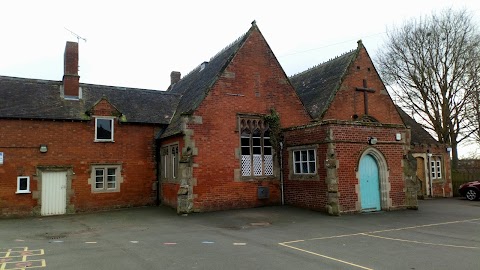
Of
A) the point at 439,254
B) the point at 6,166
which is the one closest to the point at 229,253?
the point at 439,254

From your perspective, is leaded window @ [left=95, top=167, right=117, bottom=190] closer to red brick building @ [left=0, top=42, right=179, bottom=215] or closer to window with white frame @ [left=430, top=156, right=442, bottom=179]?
red brick building @ [left=0, top=42, right=179, bottom=215]

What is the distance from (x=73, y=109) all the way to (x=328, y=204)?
1340 centimetres

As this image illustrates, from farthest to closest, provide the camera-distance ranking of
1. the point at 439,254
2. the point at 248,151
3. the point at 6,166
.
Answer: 1. the point at 248,151
2. the point at 6,166
3. the point at 439,254

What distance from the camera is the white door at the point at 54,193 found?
17.3 m

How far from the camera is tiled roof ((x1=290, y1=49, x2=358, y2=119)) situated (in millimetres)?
20656

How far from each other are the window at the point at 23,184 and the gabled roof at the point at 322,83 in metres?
14.7

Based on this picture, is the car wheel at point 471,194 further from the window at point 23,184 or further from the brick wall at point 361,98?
the window at point 23,184

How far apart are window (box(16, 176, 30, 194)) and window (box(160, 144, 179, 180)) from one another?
6.35 metres

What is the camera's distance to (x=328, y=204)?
1492 cm

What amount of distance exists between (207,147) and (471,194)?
17140 millimetres

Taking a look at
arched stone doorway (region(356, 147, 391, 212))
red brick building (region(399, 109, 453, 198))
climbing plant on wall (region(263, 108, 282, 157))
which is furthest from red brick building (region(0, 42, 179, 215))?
red brick building (region(399, 109, 453, 198))

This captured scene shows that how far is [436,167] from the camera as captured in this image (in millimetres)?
25609

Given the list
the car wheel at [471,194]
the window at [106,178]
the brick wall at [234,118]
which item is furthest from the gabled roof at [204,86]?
the car wheel at [471,194]

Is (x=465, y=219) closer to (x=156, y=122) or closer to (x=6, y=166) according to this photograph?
(x=156, y=122)
